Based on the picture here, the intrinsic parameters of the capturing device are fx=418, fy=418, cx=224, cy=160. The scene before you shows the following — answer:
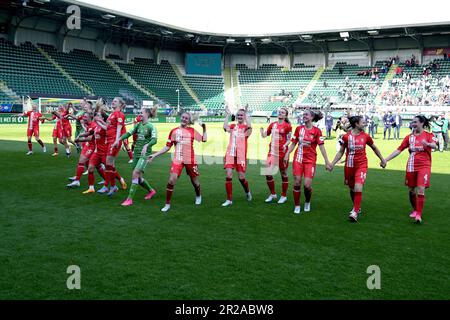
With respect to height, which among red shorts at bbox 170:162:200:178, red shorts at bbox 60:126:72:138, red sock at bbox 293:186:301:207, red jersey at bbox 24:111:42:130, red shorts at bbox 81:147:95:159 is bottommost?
red sock at bbox 293:186:301:207

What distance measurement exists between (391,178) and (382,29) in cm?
4558

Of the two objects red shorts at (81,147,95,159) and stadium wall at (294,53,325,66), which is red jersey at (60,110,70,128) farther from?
stadium wall at (294,53,325,66)

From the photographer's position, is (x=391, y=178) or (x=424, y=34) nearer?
(x=391, y=178)

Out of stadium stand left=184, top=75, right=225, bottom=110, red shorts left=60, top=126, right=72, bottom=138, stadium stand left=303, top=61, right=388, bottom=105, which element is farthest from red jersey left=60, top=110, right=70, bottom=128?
stadium stand left=184, top=75, right=225, bottom=110

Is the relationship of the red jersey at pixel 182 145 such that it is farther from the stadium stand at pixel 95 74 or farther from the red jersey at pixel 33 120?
the stadium stand at pixel 95 74

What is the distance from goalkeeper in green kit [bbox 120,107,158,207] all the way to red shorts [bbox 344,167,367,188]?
404 centimetres

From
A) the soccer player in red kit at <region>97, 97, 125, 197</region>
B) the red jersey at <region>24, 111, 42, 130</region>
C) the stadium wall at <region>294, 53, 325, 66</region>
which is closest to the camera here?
the soccer player in red kit at <region>97, 97, 125, 197</region>

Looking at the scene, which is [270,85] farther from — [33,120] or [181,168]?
[181,168]

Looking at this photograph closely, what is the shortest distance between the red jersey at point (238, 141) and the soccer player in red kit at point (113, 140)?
2559 mm

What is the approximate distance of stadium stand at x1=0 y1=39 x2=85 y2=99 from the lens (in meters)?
42.8

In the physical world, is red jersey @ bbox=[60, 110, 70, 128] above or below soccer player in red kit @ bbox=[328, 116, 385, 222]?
above

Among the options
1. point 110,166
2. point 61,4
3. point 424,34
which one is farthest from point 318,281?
point 424,34

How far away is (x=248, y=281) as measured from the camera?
4.79 metres
